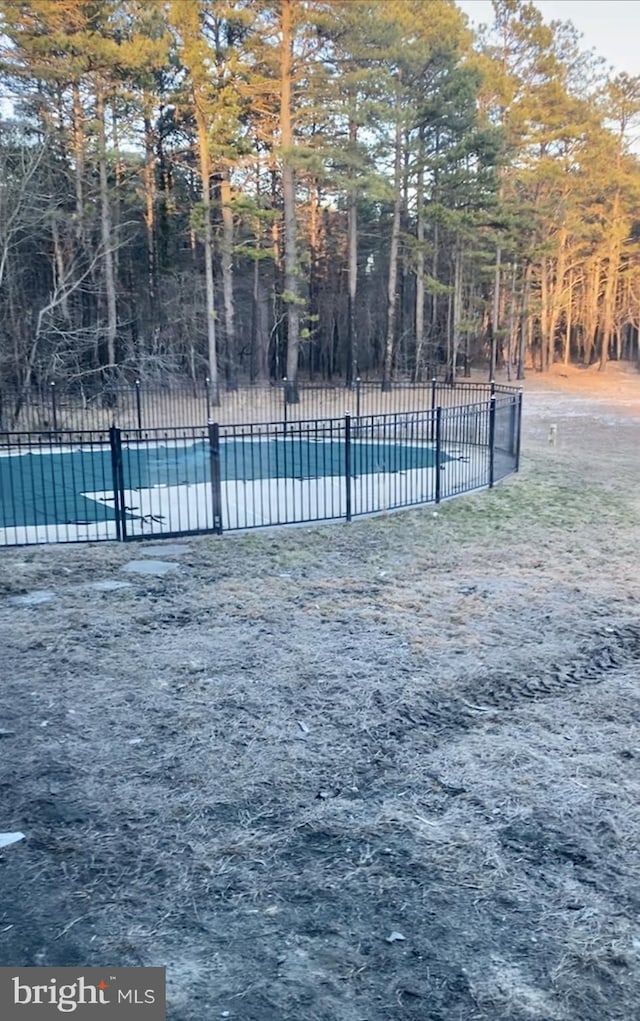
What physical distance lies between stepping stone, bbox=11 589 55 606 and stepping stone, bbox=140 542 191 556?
1.50 metres

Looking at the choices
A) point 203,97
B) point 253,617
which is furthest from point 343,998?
point 203,97

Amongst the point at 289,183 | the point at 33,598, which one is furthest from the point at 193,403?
the point at 33,598

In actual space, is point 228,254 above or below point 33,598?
above

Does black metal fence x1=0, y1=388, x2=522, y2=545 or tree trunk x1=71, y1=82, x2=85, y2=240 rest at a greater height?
tree trunk x1=71, y1=82, x2=85, y2=240

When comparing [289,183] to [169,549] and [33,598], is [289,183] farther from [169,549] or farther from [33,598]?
[33,598]

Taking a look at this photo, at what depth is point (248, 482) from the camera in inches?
531

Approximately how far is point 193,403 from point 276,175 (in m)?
12.8

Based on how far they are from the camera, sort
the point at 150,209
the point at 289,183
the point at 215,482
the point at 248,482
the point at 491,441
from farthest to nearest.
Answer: the point at 150,209, the point at 289,183, the point at 248,482, the point at 491,441, the point at 215,482

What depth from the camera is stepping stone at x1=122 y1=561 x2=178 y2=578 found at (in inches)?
294

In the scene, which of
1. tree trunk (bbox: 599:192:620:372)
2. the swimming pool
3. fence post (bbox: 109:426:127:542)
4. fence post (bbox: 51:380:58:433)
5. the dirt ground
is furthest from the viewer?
tree trunk (bbox: 599:192:620:372)

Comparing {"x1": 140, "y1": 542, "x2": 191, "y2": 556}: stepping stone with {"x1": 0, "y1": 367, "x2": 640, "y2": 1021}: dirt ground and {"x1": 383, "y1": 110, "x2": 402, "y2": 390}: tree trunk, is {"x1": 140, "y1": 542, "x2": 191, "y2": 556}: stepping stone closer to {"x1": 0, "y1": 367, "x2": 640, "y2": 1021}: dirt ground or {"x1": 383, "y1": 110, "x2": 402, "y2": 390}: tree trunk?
{"x1": 0, "y1": 367, "x2": 640, "y2": 1021}: dirt ground

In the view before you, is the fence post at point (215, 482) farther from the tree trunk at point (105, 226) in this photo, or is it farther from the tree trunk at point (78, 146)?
the tree trunk at point (78, 146)

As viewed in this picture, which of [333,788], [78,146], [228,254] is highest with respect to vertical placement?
[78,146]

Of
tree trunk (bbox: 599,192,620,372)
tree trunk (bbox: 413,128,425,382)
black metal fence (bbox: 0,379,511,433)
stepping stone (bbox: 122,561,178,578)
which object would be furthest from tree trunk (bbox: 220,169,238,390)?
tree trunk (bbox: 599,192,620,372)
